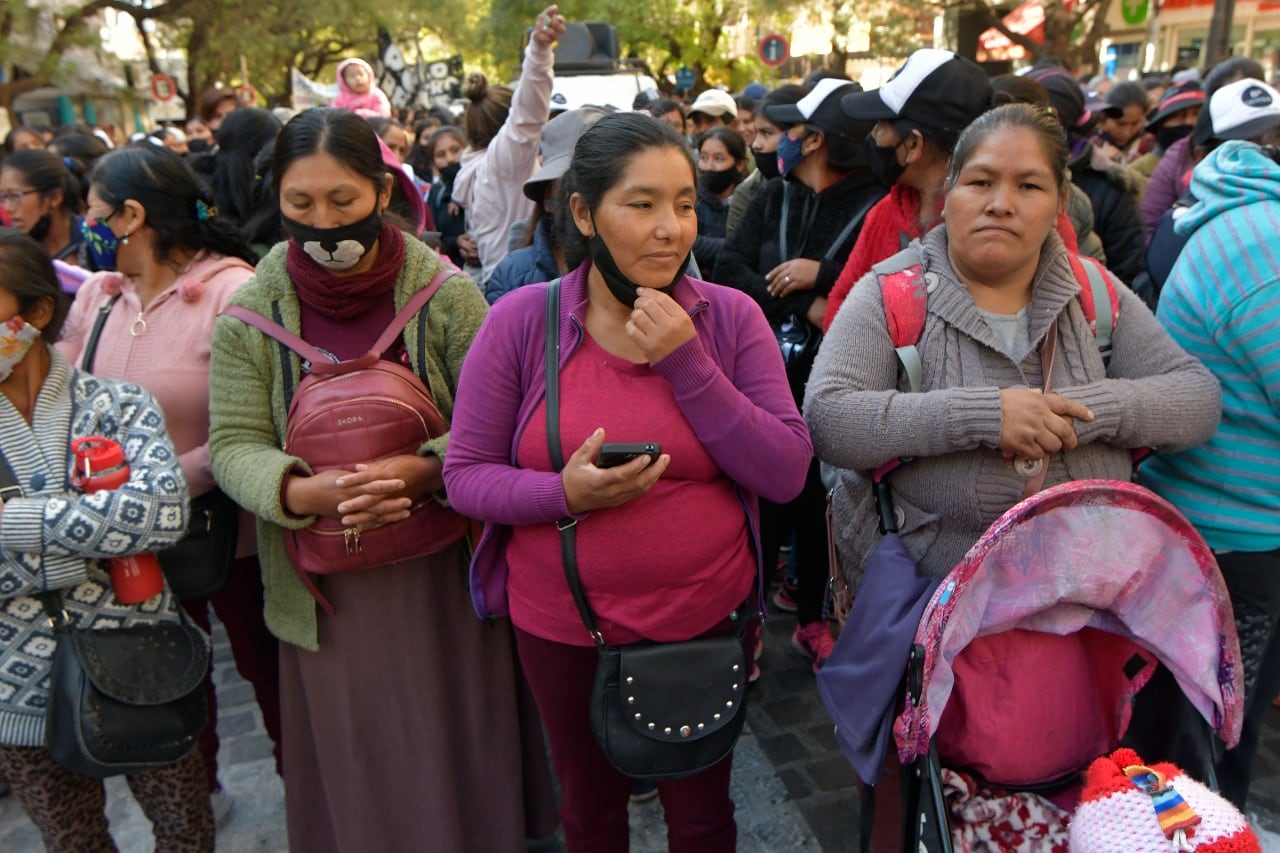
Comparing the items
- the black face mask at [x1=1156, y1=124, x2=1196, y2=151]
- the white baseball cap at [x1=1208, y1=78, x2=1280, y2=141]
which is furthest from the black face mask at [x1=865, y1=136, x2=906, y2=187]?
the black face mask at [x1=1156, y1=124, x2=1196, y2=151]

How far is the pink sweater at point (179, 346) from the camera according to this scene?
9.02 feet

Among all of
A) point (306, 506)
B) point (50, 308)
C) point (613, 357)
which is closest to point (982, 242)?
point (613, 357)

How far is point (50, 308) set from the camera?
8.09ft

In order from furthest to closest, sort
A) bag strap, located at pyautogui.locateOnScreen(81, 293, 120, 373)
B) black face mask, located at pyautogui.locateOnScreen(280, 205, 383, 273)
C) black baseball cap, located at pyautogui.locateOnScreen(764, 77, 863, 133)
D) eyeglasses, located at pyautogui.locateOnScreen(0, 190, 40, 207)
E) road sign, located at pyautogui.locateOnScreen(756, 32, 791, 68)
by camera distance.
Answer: road sign, located at pyautogui.locateOnScreen(756, 32, 791, 68), eyeglasses, located at pyautogui.locateOnScreen(0, 190, 40, 207), black baseball cap, located at pyautogui.locateOnScreen(764, 77, 863, 133), bag strap, located at pyautogui.locateOnScreen(81, 293, 120, 373), black face mask, located at pyautogui.locateOnScreen(280, 205, 383, 273)

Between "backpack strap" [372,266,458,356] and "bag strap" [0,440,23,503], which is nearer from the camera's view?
"bag strap" [0,440,23,503]

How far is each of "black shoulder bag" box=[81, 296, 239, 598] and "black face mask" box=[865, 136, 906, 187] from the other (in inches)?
94.1

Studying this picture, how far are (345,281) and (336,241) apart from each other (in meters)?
0.11

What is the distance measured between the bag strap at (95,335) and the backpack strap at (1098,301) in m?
2.86

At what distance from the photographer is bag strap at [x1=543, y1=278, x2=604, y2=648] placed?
2.06 metres

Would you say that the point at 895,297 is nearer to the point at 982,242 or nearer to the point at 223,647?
the point at 982,242

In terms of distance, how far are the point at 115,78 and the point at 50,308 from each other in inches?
1362

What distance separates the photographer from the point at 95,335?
291 centimetres

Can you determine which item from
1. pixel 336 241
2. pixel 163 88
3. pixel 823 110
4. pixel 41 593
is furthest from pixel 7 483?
pixel 163 88

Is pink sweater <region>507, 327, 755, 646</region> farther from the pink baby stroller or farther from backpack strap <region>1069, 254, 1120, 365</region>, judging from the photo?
backpack strap <region>1069, 254, 1120, 365</region>
